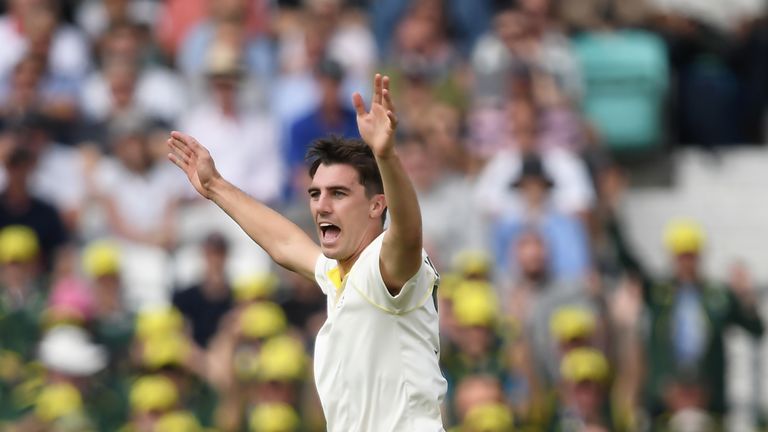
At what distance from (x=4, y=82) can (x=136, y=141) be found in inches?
50.3

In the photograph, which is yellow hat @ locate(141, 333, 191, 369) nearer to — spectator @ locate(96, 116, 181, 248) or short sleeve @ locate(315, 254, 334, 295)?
spectator @ locate(96, 116, 181, 248)

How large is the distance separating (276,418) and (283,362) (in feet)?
1.12

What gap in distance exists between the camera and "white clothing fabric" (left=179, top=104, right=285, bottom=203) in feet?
41.5

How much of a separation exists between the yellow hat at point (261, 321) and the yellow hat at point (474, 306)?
1095 millimetres

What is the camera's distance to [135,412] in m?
11.0

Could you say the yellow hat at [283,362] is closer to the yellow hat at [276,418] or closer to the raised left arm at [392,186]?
the yellow hat at [276,418]

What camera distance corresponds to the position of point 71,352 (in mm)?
11359

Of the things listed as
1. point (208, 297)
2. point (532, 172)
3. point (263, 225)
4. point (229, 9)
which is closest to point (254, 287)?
point (208, 297)

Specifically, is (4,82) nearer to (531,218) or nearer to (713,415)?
(531,218)

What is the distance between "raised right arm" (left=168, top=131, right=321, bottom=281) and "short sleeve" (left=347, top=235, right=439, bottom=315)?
84cm

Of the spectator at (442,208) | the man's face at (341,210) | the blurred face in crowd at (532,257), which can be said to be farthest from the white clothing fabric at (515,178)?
the man's face at (341,210)

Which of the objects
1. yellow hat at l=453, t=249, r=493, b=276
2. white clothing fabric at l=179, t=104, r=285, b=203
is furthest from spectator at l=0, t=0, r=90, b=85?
yellow hat at l=453, t=249, r=493, b=276

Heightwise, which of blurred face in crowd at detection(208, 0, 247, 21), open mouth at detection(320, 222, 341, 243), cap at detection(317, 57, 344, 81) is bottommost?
open mouth at detection(320, 222, 341, 243)

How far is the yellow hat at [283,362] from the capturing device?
10688 millimetres
